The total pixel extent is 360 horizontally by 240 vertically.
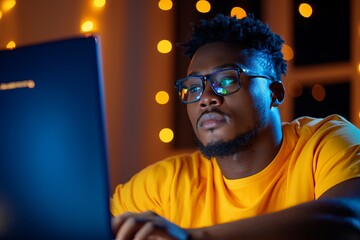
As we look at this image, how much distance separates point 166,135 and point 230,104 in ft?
5.22

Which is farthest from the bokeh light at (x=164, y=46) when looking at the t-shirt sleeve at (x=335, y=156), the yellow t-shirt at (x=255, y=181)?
the t-shirt sleeve at (x=335, y=156)

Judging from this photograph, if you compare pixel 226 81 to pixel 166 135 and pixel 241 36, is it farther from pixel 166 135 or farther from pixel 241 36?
pixel 166 135

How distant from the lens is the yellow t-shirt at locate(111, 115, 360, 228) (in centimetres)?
129

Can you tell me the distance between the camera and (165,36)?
3.08 m

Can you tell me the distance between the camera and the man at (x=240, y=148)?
1.34 m

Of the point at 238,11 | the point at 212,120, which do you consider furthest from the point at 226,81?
the point at 238,11

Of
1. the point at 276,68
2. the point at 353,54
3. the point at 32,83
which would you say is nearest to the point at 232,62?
the point at 276,68

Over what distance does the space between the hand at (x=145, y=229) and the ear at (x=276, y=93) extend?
0.85 meters

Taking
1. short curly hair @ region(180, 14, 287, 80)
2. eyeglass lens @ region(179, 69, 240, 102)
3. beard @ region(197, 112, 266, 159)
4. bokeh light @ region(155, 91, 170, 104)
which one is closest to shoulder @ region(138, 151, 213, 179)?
beard @ region(197, 112, 266, 159)

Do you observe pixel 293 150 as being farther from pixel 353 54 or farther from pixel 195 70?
pixel 353 54

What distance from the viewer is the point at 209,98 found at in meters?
1.45

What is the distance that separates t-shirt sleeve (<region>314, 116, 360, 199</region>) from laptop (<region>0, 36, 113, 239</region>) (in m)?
0.67

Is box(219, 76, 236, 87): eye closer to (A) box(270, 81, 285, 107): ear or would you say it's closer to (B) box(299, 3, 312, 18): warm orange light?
(A) box(270, 81, 285, 107): ear

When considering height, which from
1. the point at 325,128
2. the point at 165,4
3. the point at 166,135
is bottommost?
the point at 166,135
